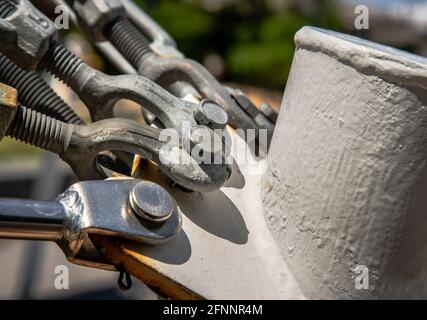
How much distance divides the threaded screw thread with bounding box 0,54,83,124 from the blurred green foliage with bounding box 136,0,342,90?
1029cm

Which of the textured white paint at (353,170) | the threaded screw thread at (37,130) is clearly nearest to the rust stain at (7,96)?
the threaded screw thread at (37,130)

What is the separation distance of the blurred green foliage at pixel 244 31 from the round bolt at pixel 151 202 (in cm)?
1048

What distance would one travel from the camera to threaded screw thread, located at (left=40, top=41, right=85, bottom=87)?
81cm

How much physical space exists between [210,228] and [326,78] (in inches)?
7.3

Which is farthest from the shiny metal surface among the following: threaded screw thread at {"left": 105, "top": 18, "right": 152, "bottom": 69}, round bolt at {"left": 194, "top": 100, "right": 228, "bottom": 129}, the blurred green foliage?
the blurred green foliage

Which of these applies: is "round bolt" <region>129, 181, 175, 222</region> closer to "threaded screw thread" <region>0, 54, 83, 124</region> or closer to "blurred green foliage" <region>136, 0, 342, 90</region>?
"threaded screw thread" <region>0, 54, 83, 124</region>

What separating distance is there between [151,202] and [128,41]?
0.35 m

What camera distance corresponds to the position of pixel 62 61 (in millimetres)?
809

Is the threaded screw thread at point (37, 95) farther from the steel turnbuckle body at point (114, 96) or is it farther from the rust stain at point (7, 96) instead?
the rust stain at point (7, 96)

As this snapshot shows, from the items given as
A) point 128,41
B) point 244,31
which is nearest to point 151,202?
point 128,41

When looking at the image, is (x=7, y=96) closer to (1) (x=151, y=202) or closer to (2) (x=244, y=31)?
(1) (x=151, y=202)

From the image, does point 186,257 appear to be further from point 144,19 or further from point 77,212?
point 144,19

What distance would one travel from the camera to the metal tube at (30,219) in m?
0.61
